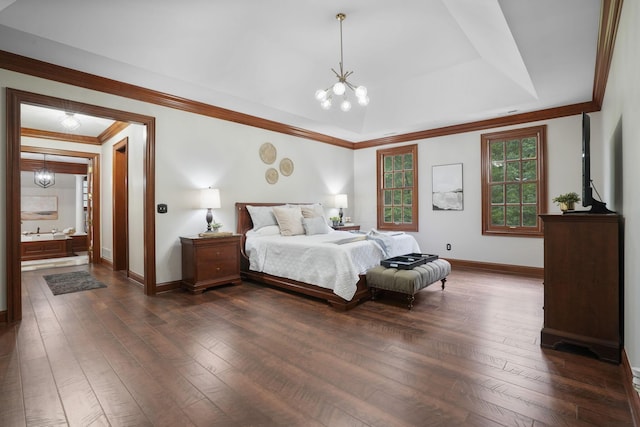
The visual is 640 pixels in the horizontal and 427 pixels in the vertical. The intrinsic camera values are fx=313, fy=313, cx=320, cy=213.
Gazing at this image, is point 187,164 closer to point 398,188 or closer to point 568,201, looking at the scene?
point 398,188

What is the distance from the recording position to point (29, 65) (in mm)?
3123

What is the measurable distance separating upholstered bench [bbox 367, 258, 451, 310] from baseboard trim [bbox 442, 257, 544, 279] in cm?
208

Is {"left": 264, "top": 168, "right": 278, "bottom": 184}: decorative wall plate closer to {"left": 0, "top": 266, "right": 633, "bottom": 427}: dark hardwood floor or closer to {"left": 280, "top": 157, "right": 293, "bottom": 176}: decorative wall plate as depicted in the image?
{"left": 280, "top": 157, "right": 293, "bottom": 176}: decorative wall plate

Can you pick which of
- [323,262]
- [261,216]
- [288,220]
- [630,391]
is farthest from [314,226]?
[630,391]

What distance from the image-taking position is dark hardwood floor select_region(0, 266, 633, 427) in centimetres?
165

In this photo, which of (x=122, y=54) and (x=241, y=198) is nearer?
(x=122, y=54)

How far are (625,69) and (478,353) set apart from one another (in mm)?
2171

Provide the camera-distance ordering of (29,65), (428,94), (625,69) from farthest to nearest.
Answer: (428,94) < (29,65) < (625,69)

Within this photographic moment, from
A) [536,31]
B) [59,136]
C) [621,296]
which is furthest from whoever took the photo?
[59,136]

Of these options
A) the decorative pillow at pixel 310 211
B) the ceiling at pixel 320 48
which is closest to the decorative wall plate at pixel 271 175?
the decorative pillow at pixel 310 211

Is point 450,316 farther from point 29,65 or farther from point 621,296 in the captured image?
point 29,65

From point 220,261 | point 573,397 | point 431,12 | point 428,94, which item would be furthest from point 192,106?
point 573,397

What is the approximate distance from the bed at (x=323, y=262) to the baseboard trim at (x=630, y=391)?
209cm

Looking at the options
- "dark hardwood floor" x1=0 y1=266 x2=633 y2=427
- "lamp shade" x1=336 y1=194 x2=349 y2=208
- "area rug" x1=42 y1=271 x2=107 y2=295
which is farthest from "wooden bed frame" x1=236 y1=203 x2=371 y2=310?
"area rug" x1=42 y1=271 x2=107 y2=295
